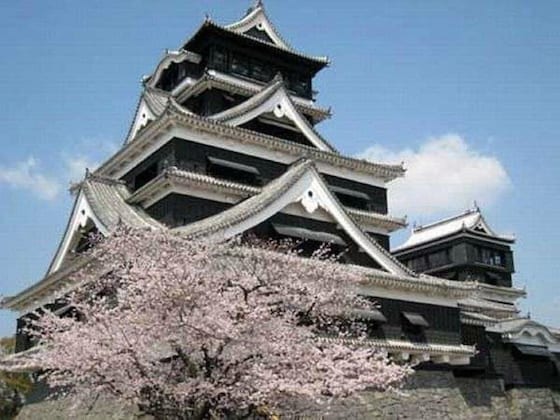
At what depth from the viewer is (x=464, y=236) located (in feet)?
135

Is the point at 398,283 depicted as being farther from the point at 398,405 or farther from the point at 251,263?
the point at 251,263

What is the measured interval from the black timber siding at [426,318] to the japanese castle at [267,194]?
42mm

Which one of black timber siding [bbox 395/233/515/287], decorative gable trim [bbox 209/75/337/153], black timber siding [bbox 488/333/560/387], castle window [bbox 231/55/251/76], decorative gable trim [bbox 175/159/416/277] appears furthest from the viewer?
black timber siding [bbox 395/233/515/287]

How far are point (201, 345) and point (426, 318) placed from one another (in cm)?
1042

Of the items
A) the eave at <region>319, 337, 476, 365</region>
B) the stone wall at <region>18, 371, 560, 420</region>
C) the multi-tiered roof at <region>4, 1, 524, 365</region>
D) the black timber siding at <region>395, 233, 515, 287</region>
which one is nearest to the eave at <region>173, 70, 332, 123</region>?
the multi-tiered roof at <region>4, 1, 524, 365</region>

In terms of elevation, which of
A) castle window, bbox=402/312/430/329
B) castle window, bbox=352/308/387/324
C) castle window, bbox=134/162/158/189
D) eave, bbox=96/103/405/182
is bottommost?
castle window, bbox=352/308/387/324

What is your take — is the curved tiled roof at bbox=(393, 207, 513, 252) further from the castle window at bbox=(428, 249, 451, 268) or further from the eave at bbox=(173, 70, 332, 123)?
the eave at bbox=(173, 70, 332, 123)

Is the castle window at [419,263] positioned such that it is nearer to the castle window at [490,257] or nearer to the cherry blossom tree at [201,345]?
the castle window at [490,257]

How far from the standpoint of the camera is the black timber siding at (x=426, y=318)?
1884cm

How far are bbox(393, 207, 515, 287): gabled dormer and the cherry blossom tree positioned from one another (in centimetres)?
2953

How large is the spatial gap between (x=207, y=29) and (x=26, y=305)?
484 inches

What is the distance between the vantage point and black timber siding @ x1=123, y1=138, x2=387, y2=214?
20.2 meters

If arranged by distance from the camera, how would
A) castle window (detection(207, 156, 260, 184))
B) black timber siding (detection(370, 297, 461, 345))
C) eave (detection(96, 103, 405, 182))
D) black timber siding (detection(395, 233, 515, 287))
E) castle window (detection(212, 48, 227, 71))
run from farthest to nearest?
black timber siding (detection(395, 233, 515, 287)) < castle window (detection(212, 48, 227, 71)) < castle window (detection(207, 156, 260, 184)) < eave (detection(96, 103, 405, 182)) < black timber siding (detection(370, 297, 461, 345))

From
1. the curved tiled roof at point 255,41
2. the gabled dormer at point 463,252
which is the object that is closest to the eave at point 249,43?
the curved tiled roof at point 255,41
